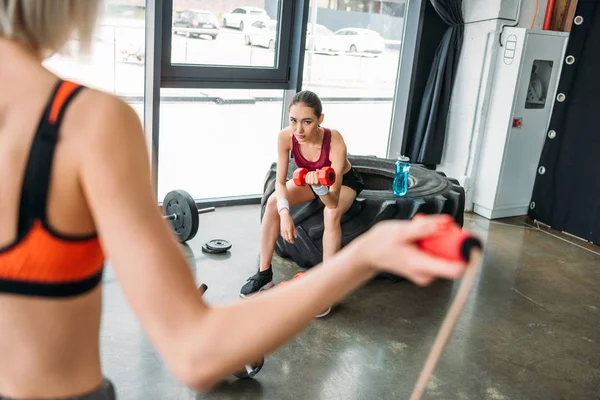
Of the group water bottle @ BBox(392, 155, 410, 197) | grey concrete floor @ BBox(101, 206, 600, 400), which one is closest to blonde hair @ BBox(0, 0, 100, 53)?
grey concrete floor @ BBox(101, 206, 600, 400)

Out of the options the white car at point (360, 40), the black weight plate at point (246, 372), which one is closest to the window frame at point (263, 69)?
the white car at point (360, 40)

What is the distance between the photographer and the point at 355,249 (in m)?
0.57

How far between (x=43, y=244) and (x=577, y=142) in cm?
441

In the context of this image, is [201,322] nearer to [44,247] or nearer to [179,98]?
[44,247]

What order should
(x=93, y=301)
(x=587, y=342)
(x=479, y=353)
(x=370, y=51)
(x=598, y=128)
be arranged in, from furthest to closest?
(x=370, y=51)
(x=598, y=128)
(x=587, y=342)
(x=479, y=353)
(x=93, y=301)

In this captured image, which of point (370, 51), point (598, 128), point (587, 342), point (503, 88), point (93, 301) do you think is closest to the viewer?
point (93, 301)

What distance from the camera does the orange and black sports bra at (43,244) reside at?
0.58m

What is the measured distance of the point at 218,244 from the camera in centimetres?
354

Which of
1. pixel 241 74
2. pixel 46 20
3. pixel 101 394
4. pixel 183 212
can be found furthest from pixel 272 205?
pixel 46 20

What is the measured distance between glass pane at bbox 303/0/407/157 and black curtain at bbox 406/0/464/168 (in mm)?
343

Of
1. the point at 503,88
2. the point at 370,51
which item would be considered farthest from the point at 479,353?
the point at 370,51

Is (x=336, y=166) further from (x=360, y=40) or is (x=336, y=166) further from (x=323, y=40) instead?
(x=360, y=40)

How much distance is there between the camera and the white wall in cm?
445

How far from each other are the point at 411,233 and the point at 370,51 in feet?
14.9
